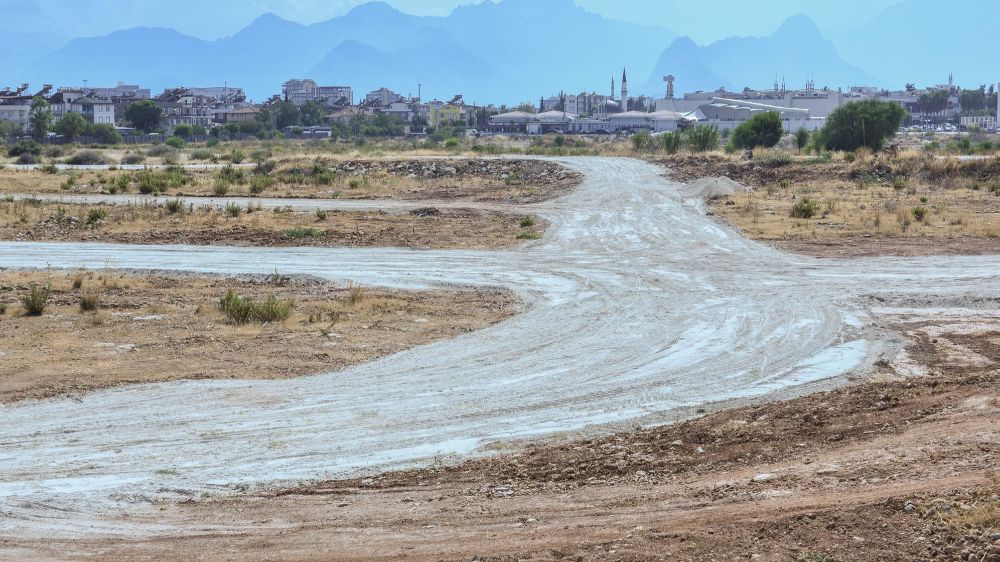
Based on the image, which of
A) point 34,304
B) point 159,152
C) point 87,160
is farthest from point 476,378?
point 159,152

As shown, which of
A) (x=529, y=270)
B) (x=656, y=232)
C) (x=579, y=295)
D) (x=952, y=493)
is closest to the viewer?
(x=952, y=493)

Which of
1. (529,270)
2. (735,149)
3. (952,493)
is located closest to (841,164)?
(735,149)

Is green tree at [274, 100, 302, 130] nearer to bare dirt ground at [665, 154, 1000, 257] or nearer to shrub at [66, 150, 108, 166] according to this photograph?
shrub at [66, 150, 108, 166]

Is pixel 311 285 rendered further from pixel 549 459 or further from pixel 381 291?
pixel 549 459

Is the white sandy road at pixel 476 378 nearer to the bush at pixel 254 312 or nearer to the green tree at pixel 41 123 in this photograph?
the bush at pixel 254 312

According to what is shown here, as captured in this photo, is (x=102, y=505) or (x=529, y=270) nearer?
(x=102, y=505)

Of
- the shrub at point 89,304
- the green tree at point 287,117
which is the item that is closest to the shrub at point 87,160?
the shrub at point 89,304

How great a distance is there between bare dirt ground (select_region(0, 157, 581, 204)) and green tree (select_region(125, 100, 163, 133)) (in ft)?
284

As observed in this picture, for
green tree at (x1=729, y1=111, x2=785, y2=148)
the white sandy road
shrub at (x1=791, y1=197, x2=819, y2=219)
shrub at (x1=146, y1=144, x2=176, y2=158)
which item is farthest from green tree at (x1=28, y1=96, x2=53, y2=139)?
shrub at (x1=791, y1=197, x2=819, y2=219)

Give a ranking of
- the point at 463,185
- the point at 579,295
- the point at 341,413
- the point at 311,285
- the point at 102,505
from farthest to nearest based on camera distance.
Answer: the point at 463,185
the point at 311,285
the point at 579,295
the point at 341,413
the point at 102,505

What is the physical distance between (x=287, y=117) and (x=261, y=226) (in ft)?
467

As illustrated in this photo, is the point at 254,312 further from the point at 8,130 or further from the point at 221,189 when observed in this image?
the point at 8,130

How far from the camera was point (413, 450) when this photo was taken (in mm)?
11734

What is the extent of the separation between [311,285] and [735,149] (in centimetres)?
6171
